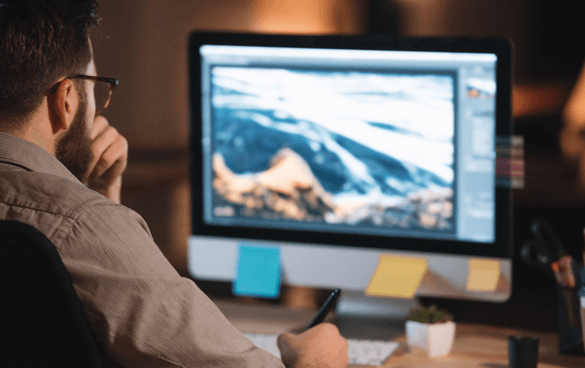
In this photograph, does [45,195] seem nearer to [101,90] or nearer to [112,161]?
[101,90]

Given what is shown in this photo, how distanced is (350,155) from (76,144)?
0.56m

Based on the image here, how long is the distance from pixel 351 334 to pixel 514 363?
1.07 ft

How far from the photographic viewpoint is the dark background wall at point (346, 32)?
1.29 m

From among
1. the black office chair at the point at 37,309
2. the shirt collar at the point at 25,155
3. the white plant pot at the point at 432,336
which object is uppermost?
the shirt collar at the point at 25,155

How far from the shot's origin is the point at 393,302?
131 cm

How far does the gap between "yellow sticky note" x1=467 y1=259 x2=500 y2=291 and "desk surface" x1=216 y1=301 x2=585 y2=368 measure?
0.11 m

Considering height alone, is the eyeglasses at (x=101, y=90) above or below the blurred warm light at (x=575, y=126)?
above

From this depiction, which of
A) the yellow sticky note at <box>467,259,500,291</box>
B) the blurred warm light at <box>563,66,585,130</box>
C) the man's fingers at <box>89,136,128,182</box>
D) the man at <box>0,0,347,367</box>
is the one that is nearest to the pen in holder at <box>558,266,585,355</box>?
the yellow sticky note at <box>467,259,500,291</box>

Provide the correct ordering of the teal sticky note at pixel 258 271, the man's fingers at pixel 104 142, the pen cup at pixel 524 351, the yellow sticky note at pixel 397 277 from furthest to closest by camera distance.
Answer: the teal sticky note at pixel 258 271
the yellow sticky note at pixel 397 277
the man's fingers at pixel 104 142
the pen cup at pixel 524 351

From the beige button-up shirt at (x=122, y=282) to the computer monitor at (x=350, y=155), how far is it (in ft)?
2.08

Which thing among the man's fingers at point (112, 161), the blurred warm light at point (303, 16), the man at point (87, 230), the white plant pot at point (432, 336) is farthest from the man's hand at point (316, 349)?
the blurred warm light at point (303, 16)

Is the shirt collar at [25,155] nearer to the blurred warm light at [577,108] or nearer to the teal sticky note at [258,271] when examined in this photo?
the teal sticky note at [258,271]

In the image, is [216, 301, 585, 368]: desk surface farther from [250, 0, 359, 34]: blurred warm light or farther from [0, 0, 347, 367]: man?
[250, 0, 359, 34]: blurred warm light

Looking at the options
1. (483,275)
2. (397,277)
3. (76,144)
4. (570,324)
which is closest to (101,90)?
(76,144)
